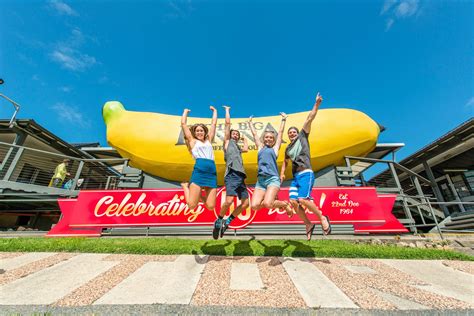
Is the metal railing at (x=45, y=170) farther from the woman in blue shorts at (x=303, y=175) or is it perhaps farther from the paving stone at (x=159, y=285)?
the woman in blue shorts at (x=303, y=175)

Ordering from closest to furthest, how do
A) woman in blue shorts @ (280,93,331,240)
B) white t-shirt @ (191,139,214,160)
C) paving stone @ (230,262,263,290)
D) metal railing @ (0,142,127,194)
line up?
1. paving stone @ (230,262,263,290)
2. woman in blue shorts @ (280,93,331,240)
3. white t-shirt @ (191,139,214,160)
4. metal railing @ (0,142,127,194)

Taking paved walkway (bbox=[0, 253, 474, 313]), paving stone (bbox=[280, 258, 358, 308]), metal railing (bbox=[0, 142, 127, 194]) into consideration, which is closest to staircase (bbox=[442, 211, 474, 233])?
paved walkway (bbox=[0, 253, 474, 313])

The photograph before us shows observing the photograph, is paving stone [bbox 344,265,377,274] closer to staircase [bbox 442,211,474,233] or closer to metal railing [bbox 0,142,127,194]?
metal railing [bbox 0,142,127,194]

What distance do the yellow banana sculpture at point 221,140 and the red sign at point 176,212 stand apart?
158 cm

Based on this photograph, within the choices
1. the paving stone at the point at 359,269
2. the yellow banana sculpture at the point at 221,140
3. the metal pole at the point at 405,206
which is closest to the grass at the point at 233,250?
the paving stone at the point at 359,269

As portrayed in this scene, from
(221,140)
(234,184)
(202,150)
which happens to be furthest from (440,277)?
(221,140)

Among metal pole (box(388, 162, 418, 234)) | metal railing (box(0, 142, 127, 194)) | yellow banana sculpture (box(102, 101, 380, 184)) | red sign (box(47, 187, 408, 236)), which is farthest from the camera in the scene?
yellow banana sculpture (box(102, 101, 380, 184))

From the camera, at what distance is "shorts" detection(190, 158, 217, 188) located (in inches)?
131

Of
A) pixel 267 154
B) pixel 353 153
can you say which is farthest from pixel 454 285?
pixel 353 153

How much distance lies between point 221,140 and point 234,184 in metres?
4.26

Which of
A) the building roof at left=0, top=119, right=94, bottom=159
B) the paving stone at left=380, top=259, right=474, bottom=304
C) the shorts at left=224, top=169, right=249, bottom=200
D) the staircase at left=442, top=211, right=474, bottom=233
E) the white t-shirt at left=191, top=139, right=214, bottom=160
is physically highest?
the building roof at left=0, top=119, right=94, bottom=159

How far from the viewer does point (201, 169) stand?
3371 mm

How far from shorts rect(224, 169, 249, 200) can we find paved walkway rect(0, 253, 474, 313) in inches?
40.5

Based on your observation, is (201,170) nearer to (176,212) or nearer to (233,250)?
(233,250)
